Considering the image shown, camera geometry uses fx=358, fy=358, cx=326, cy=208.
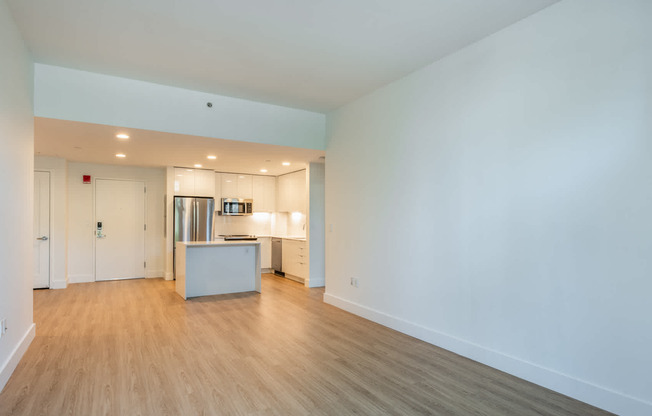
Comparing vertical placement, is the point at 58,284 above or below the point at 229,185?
below

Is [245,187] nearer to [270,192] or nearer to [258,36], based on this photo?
[270,192]

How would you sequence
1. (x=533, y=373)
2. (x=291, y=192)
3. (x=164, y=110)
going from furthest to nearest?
(x=291, y=192) → (x=164, y=110) → (x=533, y=373)

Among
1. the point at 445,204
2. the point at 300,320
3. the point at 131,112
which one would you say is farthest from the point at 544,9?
the point at 131,112

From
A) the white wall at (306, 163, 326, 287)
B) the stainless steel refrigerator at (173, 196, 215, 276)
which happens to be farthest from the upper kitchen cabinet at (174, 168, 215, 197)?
the white wall at (306, 163, 326, 287)

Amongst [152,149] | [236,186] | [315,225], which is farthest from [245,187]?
[152,149]

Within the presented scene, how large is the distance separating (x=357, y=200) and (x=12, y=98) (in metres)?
3.59

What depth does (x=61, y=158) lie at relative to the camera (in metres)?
6.26

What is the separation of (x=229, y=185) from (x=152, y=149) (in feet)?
8.55

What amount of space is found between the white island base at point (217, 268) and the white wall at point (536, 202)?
2699mm

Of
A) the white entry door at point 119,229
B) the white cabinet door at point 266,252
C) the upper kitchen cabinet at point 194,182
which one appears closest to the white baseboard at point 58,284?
the white entry door at point 119,229

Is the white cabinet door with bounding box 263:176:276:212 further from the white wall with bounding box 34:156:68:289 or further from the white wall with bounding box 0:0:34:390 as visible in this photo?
the white wall with bounding box 0:0:34:390

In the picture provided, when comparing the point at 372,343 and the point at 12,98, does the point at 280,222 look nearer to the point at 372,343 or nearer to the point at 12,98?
the point at 372,343

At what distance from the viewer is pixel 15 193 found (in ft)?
9.87

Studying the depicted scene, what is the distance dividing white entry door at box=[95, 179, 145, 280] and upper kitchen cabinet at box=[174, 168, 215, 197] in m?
0.87
